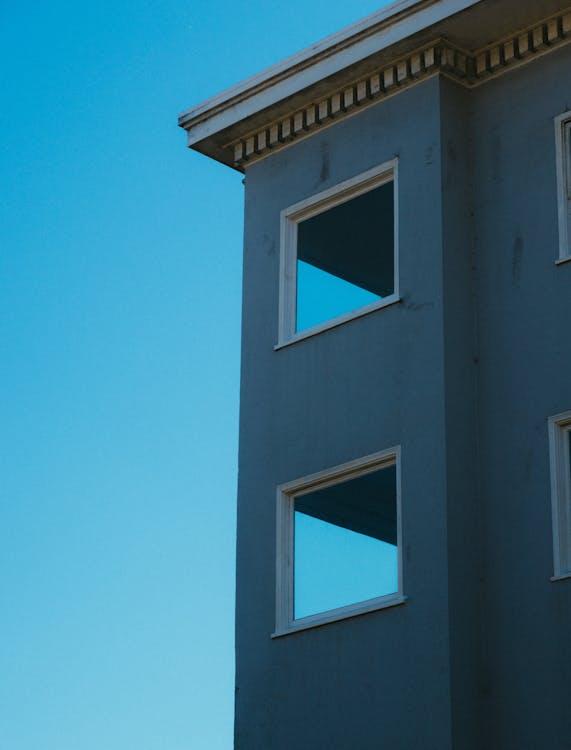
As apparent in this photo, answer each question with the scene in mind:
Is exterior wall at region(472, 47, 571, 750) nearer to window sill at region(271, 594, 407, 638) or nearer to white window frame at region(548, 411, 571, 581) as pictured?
white window frame at region(548, 411, 571, 581)

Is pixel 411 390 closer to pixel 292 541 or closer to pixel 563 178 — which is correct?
pixel 292 541

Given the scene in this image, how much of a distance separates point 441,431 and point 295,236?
3824mm

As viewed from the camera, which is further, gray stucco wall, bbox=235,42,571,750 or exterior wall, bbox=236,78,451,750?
exterior wall, bbox=236,78,451,750

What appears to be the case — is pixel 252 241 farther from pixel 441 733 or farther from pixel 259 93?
pixel 441 733

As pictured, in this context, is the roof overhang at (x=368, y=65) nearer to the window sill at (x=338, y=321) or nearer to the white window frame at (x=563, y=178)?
the white window frame at (x=563, y=178)

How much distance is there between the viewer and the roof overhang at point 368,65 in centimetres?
1816

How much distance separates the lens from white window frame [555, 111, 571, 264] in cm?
1723

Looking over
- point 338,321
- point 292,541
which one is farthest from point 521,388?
point 292,541

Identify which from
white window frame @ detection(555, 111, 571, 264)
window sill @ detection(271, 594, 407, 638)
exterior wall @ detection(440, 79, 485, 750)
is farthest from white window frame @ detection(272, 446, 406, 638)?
white window frame @ detection(555, 111, 571, 264)

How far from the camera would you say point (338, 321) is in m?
18.7

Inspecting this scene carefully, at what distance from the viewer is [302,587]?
1798 centimetres

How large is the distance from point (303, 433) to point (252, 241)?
115 inches

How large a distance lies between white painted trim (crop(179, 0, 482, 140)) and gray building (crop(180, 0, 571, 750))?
2 centimetres

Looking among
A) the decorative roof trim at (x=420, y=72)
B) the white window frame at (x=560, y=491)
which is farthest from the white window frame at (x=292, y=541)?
the decorative roof trim at (x=420, y=72)
